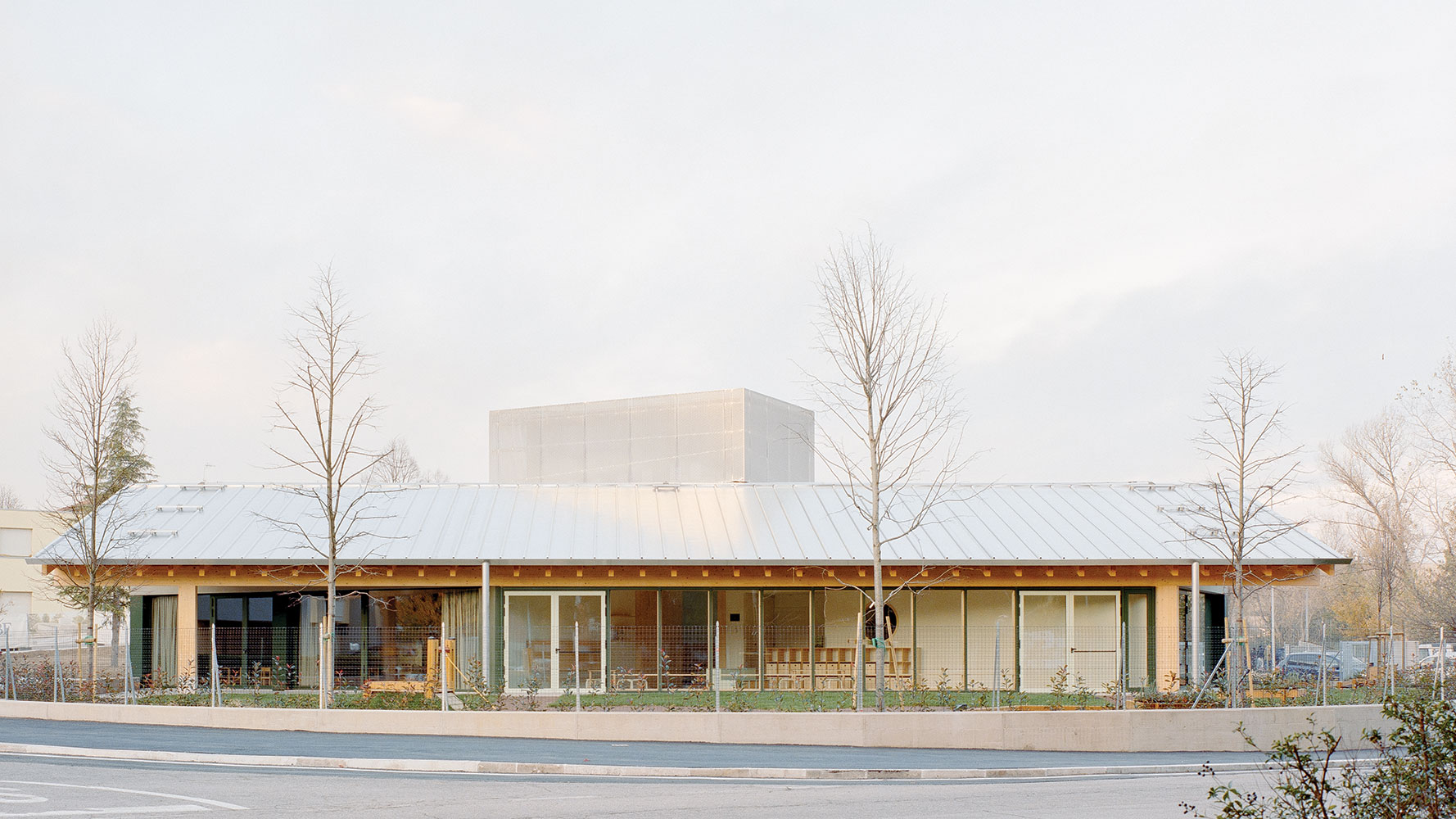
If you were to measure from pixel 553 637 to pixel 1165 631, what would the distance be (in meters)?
12.9

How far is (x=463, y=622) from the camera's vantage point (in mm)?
26234

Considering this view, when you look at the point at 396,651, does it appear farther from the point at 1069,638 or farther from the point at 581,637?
the point at 1069,638

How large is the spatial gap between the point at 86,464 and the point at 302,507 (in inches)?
180

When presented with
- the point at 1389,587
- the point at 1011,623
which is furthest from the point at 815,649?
the point at 1389,587

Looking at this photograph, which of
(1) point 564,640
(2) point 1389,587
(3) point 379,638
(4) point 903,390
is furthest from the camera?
(2) point 1389,587

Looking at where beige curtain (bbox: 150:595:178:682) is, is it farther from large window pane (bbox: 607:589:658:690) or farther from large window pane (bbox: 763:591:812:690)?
large window pane (bbox: 763:591:812:690)

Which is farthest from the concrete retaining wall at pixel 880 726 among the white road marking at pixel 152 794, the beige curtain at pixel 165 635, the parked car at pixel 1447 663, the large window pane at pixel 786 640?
the parked car at pixel 1447 663

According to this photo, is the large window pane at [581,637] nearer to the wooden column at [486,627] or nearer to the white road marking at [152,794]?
the wooden column at [486,627]

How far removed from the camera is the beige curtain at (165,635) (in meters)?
25.9

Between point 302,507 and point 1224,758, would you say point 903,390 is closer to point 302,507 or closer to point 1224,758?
point 1224,758

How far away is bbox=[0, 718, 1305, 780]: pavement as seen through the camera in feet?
49.8

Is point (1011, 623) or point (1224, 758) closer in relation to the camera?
point (1224, 758)

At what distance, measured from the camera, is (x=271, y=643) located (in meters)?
25.4

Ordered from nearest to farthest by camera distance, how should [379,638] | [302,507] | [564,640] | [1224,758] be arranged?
[1224,758] < [379,638] < [564,640] < [302,507]
